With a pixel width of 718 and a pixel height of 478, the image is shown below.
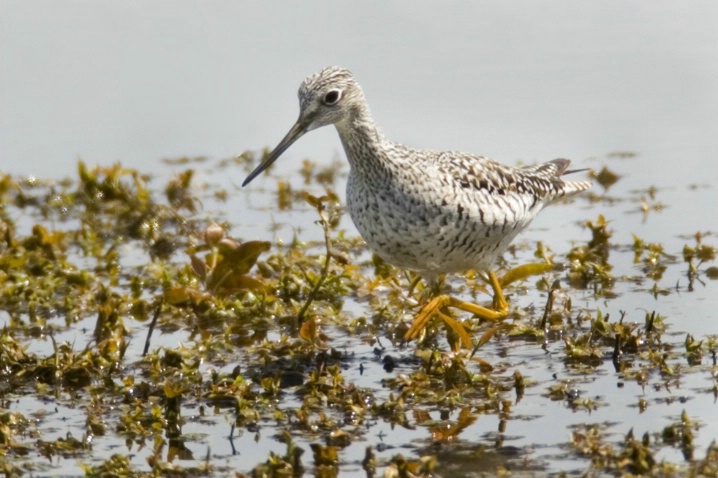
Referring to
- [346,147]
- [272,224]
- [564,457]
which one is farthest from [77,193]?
[564,457]

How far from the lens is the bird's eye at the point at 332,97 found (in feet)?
29.0

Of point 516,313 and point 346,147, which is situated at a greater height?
point 346,147

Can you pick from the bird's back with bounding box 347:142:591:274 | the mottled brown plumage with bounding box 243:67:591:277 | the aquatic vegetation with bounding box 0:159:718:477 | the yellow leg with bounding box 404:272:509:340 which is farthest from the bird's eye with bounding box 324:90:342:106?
the yellow leg with bounding box 404:272:509:340

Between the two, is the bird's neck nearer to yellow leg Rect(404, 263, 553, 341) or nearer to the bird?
the bird

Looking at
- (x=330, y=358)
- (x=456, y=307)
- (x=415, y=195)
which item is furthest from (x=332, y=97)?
(x=330, y=358)

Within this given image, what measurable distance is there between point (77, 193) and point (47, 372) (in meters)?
4.35

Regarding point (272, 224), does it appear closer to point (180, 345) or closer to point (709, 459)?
point (180, 345)

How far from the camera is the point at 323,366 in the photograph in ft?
26.3

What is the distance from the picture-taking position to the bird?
8367mm

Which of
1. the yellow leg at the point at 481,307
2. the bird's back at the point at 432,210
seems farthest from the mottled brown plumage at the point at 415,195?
the yellow leg at the point at 481,307

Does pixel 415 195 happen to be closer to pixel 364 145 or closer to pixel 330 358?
pixel 364 145

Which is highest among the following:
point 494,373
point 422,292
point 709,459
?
point 422,292

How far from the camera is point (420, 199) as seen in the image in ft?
27.6

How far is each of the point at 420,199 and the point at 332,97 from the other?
980 millimetres
